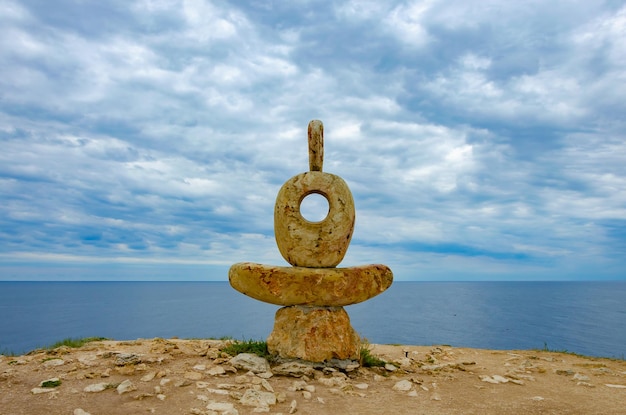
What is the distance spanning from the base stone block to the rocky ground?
31 cm

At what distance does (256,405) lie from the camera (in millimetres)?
6531

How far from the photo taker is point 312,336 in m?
8.46

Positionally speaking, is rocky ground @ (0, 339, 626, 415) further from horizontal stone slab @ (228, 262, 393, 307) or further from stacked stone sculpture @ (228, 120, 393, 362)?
horizontal stone slab @ (228, 262, 393, 307)

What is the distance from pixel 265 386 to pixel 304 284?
1.98 m

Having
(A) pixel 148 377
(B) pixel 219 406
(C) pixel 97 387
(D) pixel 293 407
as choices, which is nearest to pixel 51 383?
(C) pixel 97 387

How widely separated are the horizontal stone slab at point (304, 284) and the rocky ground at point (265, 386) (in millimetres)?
1265

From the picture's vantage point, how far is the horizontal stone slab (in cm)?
839

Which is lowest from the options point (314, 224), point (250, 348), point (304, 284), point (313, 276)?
point (250, 348)

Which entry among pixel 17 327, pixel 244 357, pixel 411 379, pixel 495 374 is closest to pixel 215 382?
pixel 244 357

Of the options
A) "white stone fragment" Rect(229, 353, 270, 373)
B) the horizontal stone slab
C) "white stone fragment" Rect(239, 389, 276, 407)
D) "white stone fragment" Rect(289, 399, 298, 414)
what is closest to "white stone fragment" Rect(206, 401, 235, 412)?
"white stone fragment" Rect(239, 389, 276, 407)

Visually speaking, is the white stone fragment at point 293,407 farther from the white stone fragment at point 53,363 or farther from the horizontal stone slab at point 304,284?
the white stone fragment at point 53,363

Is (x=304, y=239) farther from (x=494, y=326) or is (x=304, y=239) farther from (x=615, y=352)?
(x=494, y=326)

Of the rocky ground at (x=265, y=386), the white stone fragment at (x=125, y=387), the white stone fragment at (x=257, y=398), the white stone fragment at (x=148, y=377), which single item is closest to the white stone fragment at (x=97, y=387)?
the rocky ground at (x=265, y=386)

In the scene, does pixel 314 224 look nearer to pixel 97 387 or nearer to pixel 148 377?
pixel 148 377
